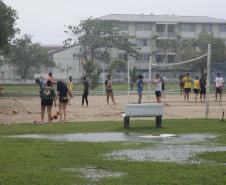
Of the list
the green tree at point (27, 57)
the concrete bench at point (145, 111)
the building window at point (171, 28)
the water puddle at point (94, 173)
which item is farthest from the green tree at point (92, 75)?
the building window at point (171, 28)

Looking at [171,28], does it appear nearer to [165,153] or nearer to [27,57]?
[27,57]

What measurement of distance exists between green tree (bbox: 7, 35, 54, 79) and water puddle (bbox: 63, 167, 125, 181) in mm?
81342

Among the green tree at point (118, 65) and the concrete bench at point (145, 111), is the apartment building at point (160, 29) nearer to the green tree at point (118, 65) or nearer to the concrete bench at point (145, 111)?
the green tree at point (118, 65)

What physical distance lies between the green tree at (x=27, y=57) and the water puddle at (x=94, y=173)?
81.3m

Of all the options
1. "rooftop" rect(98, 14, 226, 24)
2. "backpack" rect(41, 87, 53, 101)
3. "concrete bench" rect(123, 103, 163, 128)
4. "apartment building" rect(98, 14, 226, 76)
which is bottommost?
"concrete bench" rect(123, 103, 163, 128)

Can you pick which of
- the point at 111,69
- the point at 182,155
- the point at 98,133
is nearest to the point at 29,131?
the point at 98,133

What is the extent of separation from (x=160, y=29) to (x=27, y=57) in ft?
86.7

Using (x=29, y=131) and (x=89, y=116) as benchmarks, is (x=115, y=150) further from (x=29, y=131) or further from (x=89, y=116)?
(x=89, y=116)

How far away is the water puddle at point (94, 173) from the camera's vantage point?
31.3 ft

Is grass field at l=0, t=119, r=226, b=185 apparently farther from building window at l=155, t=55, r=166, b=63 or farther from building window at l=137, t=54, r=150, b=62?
building window at l=137, t=54, r=150, b=62

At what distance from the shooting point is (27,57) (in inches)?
3652

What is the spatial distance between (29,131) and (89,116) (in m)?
7.66

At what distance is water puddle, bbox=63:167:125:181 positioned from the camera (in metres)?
9.53

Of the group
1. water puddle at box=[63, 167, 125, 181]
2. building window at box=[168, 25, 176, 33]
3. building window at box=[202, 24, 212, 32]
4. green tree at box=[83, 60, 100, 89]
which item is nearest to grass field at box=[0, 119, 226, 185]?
water puddle at box=[63, 167, 125, 181]
